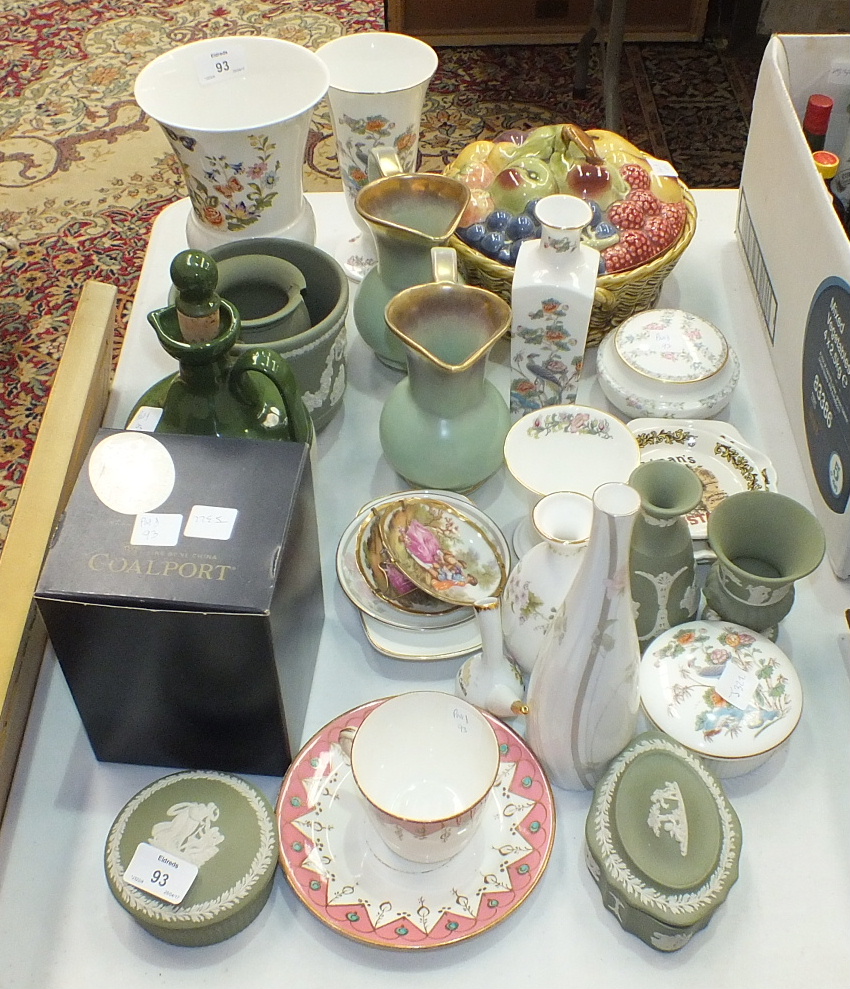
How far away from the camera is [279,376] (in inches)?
33.5

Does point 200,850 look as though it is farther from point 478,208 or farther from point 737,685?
point 478,208

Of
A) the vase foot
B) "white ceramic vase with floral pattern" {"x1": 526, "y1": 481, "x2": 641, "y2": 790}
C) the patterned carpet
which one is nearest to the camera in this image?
"white ceramic vase with floral pattern" {"x1": 526, "y1": 481, "x2": 641, "y2": 790}

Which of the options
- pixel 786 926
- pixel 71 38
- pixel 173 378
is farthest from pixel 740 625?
pixel 71 38

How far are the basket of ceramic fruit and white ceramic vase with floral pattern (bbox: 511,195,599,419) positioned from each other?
8 cm

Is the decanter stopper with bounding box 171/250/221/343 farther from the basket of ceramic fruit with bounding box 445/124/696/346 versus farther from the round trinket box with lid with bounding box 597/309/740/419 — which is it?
the round trinket box with lid with bounding box 597/309/740/419

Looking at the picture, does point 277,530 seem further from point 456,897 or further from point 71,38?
point 71,38

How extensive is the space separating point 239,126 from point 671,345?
56cm

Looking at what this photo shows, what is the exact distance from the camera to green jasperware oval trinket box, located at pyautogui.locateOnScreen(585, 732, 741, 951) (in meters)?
0.69

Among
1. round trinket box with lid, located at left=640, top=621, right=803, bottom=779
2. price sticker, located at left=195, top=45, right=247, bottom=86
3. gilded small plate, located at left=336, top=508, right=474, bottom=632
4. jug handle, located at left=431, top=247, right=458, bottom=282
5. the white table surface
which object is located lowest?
the white table surface

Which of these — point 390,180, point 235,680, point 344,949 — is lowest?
point 344,949

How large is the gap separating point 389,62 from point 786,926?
3.52 feet

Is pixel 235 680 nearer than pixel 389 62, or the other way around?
pixel 235 680

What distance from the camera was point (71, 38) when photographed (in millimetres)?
3129

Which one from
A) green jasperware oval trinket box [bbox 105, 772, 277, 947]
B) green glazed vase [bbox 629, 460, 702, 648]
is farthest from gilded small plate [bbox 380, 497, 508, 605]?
green jasperware oval trinket box [bbox 105, 772, 277, 947]
